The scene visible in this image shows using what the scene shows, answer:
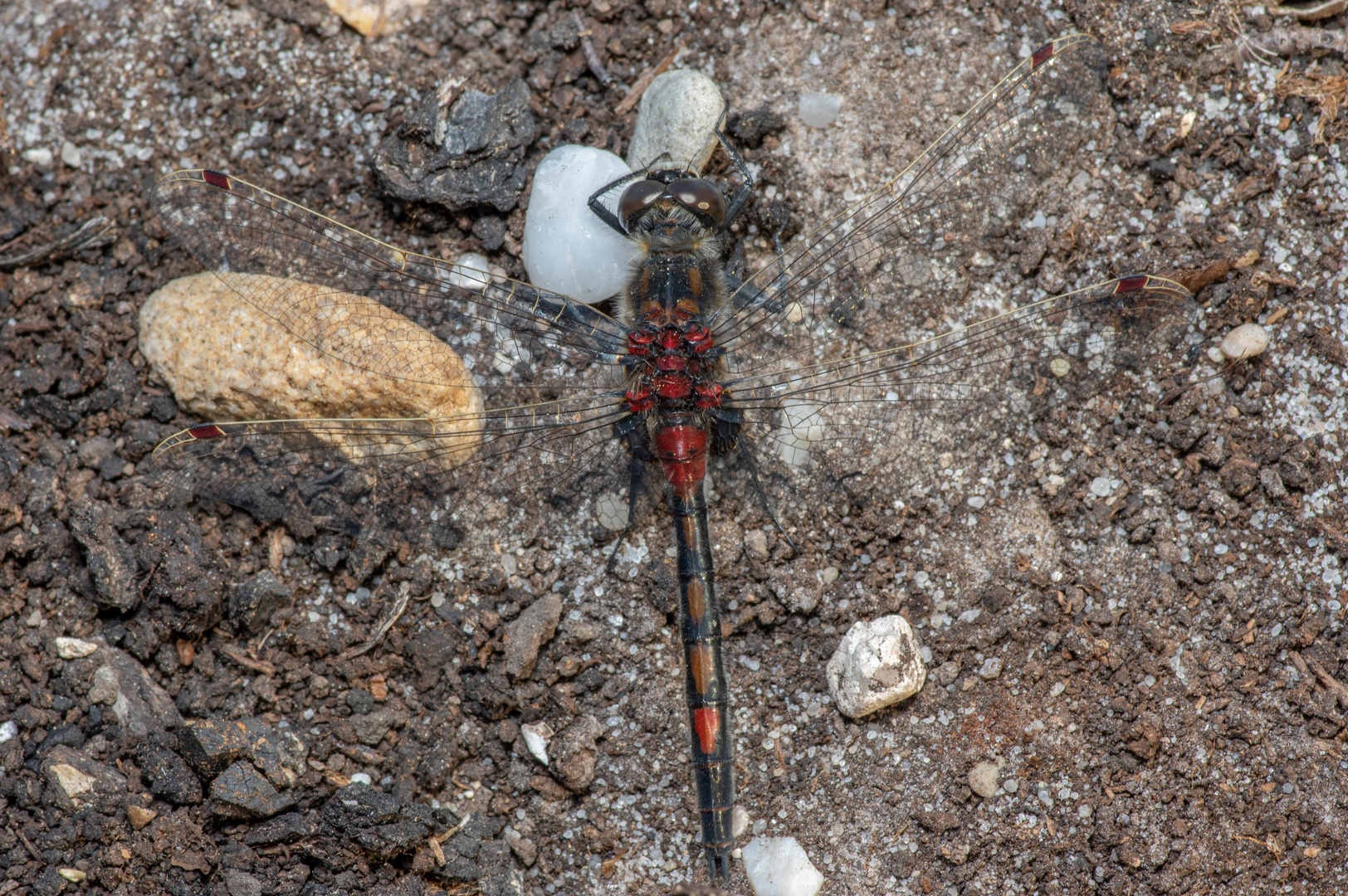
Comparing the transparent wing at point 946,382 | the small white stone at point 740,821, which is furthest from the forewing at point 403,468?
the small white stone at point 740,821

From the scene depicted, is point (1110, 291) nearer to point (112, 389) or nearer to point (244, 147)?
point (244, 147)

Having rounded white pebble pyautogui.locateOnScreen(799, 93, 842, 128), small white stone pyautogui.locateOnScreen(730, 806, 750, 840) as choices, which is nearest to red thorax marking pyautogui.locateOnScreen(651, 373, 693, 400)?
rounded white pebble pyautogui.locateOnScreen(799, 93, 842, 128)

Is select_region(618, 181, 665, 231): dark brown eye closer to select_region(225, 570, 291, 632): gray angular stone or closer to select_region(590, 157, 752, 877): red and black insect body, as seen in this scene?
select_region(590, 157, 752, 877): red and black insect body

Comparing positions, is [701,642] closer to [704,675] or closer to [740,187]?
[704,675]

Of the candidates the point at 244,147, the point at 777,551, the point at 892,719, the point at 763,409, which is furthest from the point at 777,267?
the point at 244,147

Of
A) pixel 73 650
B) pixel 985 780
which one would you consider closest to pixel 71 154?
pixel 73 650
